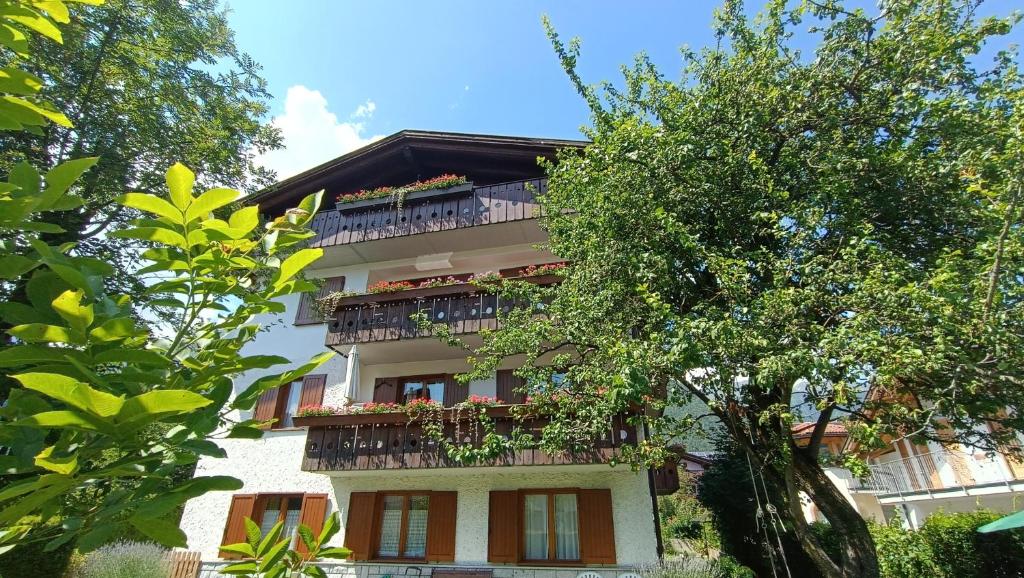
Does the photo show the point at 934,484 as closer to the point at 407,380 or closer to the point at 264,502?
the point at 407,380

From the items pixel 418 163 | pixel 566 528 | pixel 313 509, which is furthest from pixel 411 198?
pixel 566 528

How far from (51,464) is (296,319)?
48.1 ft

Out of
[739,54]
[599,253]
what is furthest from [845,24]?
[599,253]

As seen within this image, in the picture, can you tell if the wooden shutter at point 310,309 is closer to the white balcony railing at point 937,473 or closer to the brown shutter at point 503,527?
the brown shutter at point 503,527

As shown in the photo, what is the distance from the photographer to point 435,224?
45.7 feet

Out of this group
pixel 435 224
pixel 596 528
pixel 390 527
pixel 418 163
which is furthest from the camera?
pixel 418 163

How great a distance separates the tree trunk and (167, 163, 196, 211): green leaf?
370 inches

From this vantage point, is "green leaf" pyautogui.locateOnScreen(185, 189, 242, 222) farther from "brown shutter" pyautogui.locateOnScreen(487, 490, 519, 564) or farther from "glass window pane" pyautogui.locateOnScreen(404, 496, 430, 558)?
"glass window pane" pyautogui.locateOnScreen(404, 496, 430, 558)

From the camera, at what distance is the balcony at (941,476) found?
53.5 feet

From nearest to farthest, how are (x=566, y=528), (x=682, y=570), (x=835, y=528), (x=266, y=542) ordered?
(x=266, y=542), (x=835, y=528), (x=682, y=570), (x=566, y=528)

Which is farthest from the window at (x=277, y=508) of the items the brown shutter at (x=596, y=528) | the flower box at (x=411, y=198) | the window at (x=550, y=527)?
the flower box at (x=411, y=198)

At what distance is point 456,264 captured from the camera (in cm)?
1463

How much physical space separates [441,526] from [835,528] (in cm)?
744

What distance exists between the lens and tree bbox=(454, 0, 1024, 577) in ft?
20.9
